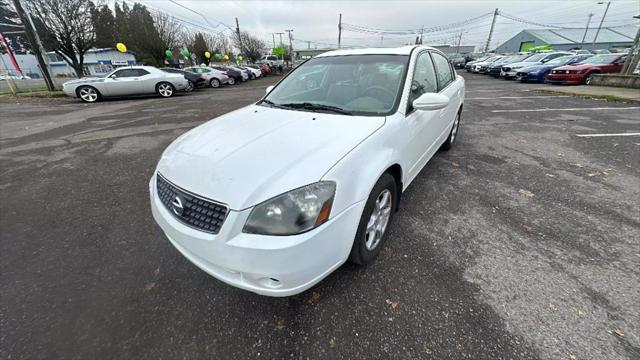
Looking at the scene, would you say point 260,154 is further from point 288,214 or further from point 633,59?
point 633,59

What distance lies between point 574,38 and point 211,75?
7475 cm

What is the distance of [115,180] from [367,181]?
3963 mm

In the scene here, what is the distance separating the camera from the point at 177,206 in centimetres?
168

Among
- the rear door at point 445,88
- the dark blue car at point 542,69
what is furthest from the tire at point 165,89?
the dark blue car at point 542,69

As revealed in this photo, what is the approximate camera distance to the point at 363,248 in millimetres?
1966

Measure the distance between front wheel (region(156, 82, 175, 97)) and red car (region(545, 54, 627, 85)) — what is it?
2021cm

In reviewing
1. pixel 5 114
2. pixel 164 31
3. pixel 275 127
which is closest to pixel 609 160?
pixel 275 127

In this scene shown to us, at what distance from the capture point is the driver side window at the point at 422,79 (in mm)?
2562

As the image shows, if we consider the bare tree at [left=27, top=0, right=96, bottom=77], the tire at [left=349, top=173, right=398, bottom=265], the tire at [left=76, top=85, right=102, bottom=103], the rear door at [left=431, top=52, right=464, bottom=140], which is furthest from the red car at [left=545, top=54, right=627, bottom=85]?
the bare tree at [left=27, top=0, right=96, bottom=77]

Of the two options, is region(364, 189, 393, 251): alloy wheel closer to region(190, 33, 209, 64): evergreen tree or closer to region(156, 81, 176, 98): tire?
region(156, 81, 176, 98): tire

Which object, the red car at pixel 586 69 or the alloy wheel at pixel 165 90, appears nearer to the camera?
the red car at pixel 586 69

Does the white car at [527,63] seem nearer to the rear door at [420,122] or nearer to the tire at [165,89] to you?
the rear door at [420,122]

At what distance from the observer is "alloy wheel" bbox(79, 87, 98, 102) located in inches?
465

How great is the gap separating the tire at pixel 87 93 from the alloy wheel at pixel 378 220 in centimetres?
1518
